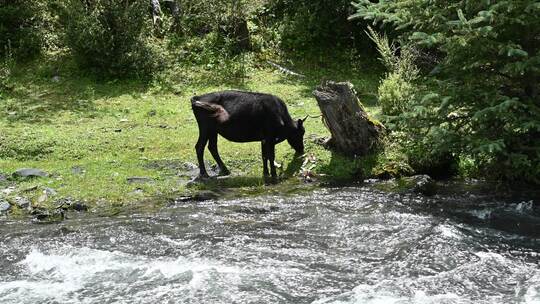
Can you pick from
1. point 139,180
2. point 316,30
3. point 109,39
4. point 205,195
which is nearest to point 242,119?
point 205,195

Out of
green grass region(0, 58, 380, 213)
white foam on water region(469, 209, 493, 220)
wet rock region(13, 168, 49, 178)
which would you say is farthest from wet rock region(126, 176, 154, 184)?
white foam on water region(469, 209, 493, 220)

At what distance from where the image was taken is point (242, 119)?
1369cm

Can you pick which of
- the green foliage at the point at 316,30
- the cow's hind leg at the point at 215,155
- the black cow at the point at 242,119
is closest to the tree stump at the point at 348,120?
the black cow at the point at 242,119

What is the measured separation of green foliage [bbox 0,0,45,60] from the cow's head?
11754 mm

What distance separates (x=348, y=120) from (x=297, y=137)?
44.7 inches

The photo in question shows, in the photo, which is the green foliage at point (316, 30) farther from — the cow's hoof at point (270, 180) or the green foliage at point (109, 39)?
the cow's hoof at point (270, 180)

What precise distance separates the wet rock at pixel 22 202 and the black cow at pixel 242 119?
3367 mm

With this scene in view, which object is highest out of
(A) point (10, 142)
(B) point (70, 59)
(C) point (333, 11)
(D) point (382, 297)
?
(C) point (333, 11)

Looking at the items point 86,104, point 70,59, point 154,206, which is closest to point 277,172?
point 154,206

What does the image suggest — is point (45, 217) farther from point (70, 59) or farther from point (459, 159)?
point (70, 59)

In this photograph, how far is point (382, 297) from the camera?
8.01 metres

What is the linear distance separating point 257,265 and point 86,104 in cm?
1159

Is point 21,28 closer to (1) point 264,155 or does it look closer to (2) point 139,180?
(2) point 139,180

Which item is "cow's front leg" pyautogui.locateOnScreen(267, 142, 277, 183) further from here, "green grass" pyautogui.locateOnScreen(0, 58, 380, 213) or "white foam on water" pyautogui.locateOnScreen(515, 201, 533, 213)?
"white foam on water" pyautogui.locateOnScreen(515, 201, 533, 213)
